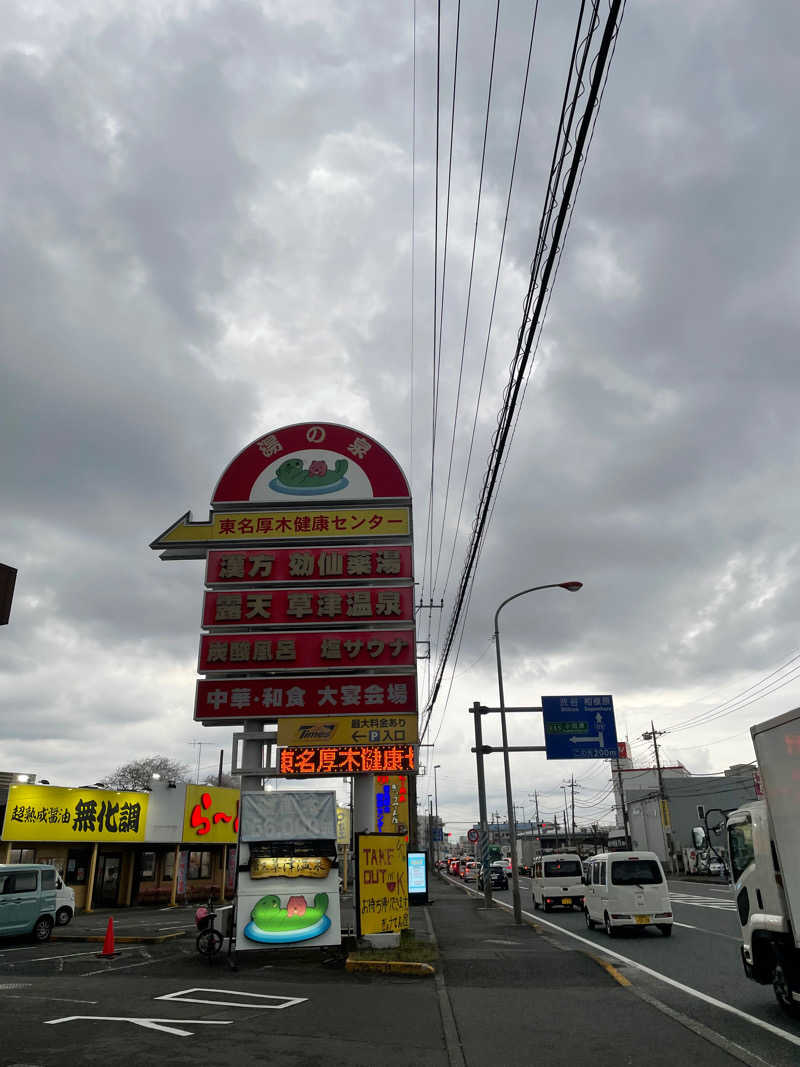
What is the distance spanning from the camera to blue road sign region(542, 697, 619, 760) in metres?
24.0

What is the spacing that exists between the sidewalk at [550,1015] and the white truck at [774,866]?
1466 mm

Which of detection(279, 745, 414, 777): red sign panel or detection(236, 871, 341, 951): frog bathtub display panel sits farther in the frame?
detection(279, 745, 414, 777): red sign panel

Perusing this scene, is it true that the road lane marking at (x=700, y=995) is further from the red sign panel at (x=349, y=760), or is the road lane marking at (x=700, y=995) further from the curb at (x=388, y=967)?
the red sign panel at (x=349, y=760)

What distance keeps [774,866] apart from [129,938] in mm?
17889

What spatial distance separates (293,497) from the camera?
20234 millimetres

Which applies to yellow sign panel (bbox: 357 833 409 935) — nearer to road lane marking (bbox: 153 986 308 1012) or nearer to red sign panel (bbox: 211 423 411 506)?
road lane marking (bbox: 153 986 308 1012)

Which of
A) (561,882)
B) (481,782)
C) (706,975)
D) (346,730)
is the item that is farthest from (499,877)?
(706,975)

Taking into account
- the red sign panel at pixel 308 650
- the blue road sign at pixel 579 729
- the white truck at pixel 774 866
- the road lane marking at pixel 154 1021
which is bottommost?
the road lane marking at pixel 154 1021

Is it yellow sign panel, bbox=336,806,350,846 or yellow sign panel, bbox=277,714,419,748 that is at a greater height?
yellow sign panel, bbox=277,714,419,748

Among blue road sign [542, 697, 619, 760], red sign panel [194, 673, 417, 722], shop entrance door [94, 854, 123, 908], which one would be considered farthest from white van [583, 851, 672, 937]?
shop entrance door [94, 854, 123, 908]

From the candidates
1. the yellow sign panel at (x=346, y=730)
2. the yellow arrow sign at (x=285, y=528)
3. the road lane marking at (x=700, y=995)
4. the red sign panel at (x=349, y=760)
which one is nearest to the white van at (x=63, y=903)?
the red sign panel at (x=349, y=760)

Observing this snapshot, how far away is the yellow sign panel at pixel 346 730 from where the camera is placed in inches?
682

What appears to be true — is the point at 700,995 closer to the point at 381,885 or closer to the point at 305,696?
the point at 381,885

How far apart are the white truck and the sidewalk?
1466 millimetres
